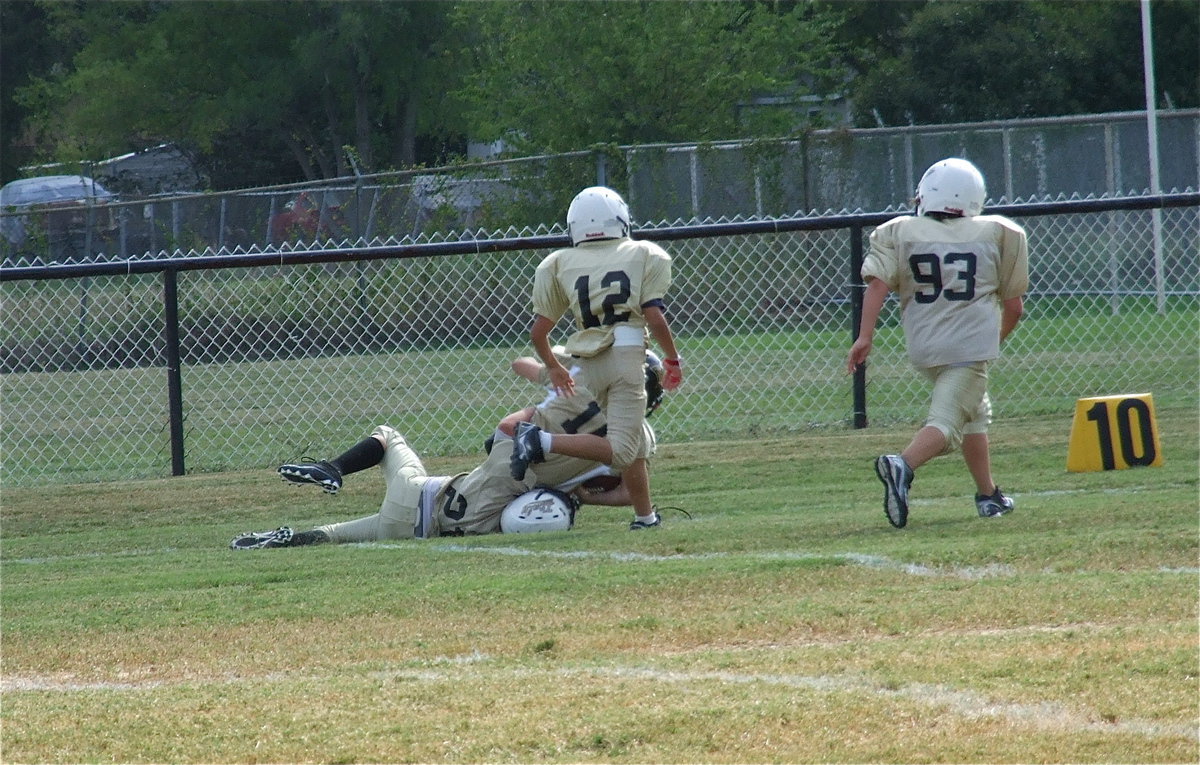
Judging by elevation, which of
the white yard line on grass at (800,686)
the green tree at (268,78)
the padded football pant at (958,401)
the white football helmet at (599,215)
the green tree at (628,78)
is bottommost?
the white yard line on grass at (800,686)

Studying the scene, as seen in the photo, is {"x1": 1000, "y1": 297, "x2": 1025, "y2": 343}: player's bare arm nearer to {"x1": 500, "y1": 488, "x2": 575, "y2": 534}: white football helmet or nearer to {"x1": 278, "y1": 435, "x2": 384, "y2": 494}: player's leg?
{"x1": 500, "y1": 488, "x2": 575, "y2": 534}: white football helmet

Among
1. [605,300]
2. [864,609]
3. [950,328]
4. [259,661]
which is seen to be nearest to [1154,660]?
[864,609]

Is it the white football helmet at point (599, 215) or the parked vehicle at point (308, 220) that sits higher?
the parked vehicle at point (308, 220)

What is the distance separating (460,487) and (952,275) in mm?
2664

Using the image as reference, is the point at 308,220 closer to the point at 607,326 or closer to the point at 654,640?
the point at 607,326

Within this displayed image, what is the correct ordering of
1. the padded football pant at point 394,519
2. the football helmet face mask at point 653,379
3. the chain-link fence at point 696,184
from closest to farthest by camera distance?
the padded football pant at point 394,519 < the football helmet face mask at point 653,379 < the chain-link fence at point 696,184

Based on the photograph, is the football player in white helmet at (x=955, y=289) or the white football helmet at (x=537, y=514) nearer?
the football player in white helmet at (x=955, y=289)

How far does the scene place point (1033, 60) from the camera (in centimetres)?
2905

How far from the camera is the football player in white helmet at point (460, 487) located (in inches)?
309

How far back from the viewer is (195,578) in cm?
665

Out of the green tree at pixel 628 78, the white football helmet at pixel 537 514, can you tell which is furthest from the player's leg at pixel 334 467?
the green tree at pixel 628 78

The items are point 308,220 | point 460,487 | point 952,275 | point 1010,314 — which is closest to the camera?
point 952,275

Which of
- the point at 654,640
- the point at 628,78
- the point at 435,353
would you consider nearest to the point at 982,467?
the point at 654,640

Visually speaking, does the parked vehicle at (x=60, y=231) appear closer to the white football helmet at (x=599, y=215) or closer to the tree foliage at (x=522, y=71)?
the tree foliage at (x=522, y=71)
